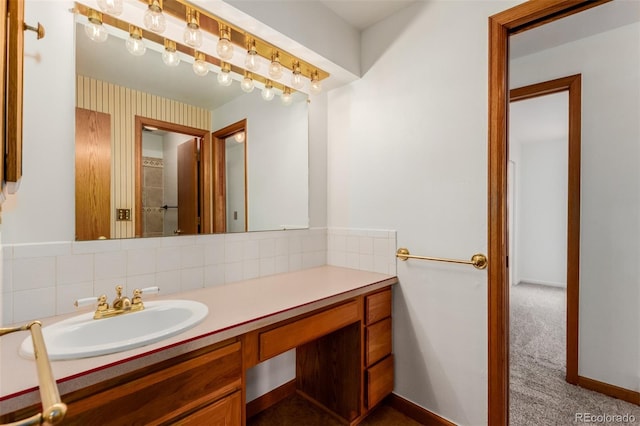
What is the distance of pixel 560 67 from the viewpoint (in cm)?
211

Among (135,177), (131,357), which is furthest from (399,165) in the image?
(131,357)

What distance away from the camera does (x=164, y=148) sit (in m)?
1.48

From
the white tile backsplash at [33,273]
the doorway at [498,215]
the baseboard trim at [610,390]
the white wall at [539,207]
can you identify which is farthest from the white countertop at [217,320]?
Answer: the white wall at [539,207]

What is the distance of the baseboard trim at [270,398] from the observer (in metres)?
1.77

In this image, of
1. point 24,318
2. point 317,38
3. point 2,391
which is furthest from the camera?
point 317,38

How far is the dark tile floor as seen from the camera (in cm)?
170

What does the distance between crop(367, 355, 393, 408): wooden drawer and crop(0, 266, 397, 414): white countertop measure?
467 millimetres

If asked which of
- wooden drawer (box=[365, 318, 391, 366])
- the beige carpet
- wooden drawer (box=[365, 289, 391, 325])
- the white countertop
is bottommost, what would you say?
the beige carpet

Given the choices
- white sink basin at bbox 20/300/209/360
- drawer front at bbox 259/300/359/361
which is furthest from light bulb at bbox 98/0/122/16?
drawer front at bbox 259/300/359/361

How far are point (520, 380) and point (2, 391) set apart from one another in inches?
106

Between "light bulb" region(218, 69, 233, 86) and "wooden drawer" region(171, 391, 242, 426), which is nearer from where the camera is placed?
"wooden drawer" region(171, 391, 242, 426)

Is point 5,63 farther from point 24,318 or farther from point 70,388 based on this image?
point 24,318

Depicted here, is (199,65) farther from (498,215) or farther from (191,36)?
(498,215)

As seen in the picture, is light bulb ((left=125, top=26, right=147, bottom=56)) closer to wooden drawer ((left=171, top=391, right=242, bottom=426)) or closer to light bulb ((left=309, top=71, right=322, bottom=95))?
light bulb ((left=309, top=71, right=322, bottom=95))
